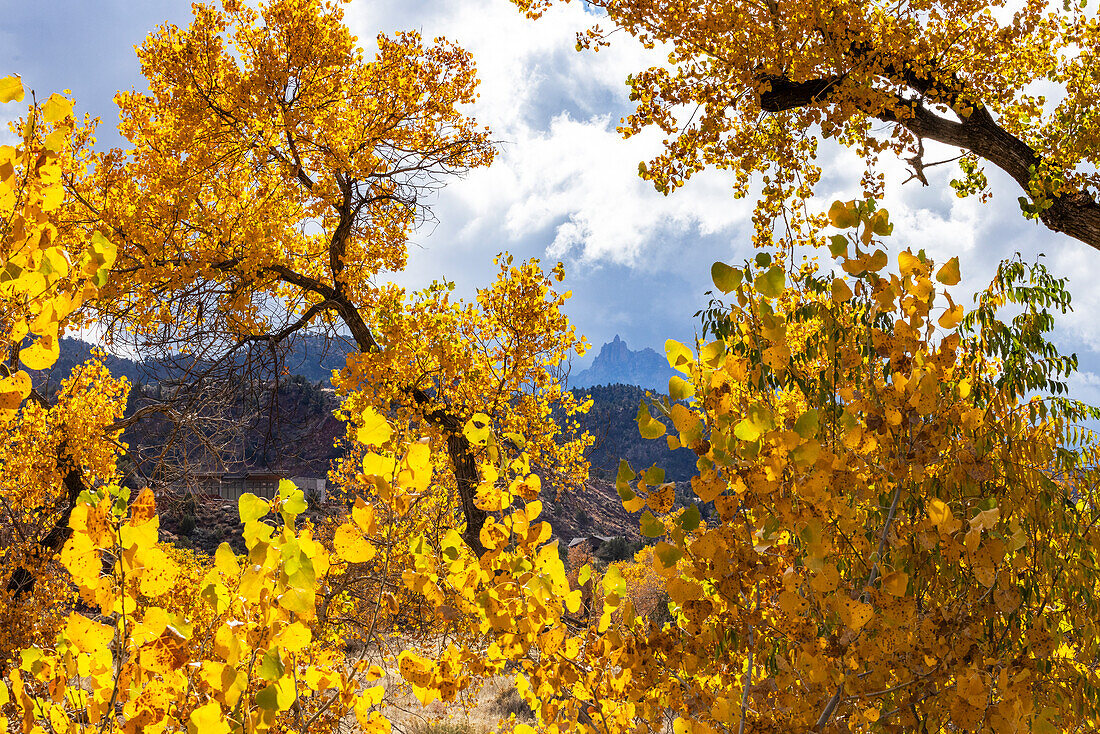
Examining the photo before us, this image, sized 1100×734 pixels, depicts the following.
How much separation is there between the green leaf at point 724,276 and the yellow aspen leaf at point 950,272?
57 centimetres

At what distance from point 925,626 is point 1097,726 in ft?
5.01

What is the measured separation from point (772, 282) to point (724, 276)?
0.11m

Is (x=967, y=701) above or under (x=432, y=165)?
under

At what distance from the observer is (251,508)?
128 cm

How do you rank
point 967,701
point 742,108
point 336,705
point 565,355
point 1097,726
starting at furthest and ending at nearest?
point 565,355
point 742,108
point 1097,726
point 336,705
point 967,701

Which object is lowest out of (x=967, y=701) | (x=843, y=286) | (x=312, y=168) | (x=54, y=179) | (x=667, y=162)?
(x=967, y=701)

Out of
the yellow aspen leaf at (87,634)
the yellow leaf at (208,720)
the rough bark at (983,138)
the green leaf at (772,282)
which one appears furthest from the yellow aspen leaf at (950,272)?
the rough bark at (983,138)

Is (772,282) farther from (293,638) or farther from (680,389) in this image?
(293,638)

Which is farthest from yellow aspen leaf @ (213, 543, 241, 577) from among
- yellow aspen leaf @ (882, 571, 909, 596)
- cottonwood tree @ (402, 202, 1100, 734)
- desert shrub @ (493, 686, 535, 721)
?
desert shrub @ (493, 686, 535, 721)

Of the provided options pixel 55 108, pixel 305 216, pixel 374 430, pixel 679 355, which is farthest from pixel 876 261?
pixel 305 216

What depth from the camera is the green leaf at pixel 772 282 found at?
1374 millimetres

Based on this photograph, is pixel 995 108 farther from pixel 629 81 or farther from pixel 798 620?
pixel 798 620

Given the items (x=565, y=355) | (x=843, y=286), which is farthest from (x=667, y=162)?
(x=843, y=286)

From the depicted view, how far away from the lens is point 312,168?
7.49 meters
